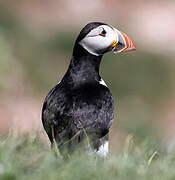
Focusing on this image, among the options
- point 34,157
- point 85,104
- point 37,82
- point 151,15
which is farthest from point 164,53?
point 34,157

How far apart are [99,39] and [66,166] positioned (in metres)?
2.43

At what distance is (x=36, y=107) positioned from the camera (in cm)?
1449

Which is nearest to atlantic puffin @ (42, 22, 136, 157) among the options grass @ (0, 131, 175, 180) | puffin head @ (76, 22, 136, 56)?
puffin head @ (76, 22, 136, 56)

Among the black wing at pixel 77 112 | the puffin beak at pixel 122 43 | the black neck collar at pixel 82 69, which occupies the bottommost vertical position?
the black wing at pixel 77 112

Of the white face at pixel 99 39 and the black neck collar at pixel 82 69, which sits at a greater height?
the white face at pixel 99 39

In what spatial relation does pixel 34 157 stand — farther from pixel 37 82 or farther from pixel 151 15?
pixel 151 15

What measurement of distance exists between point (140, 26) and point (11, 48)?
642cm

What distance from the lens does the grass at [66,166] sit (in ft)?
13.8

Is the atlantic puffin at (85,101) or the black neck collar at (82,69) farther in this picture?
the black neck collar at (82,69)

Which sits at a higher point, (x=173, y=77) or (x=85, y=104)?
(x=85, y=104)

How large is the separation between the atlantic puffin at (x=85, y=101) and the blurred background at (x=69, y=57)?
562 cm

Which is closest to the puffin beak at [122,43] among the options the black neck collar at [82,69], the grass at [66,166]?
the black neck collar at [82,69]

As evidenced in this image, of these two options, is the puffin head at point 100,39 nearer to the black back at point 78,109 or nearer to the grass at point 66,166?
the black back at point 78,109

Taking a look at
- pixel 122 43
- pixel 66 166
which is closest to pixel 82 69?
pixel 122 43
